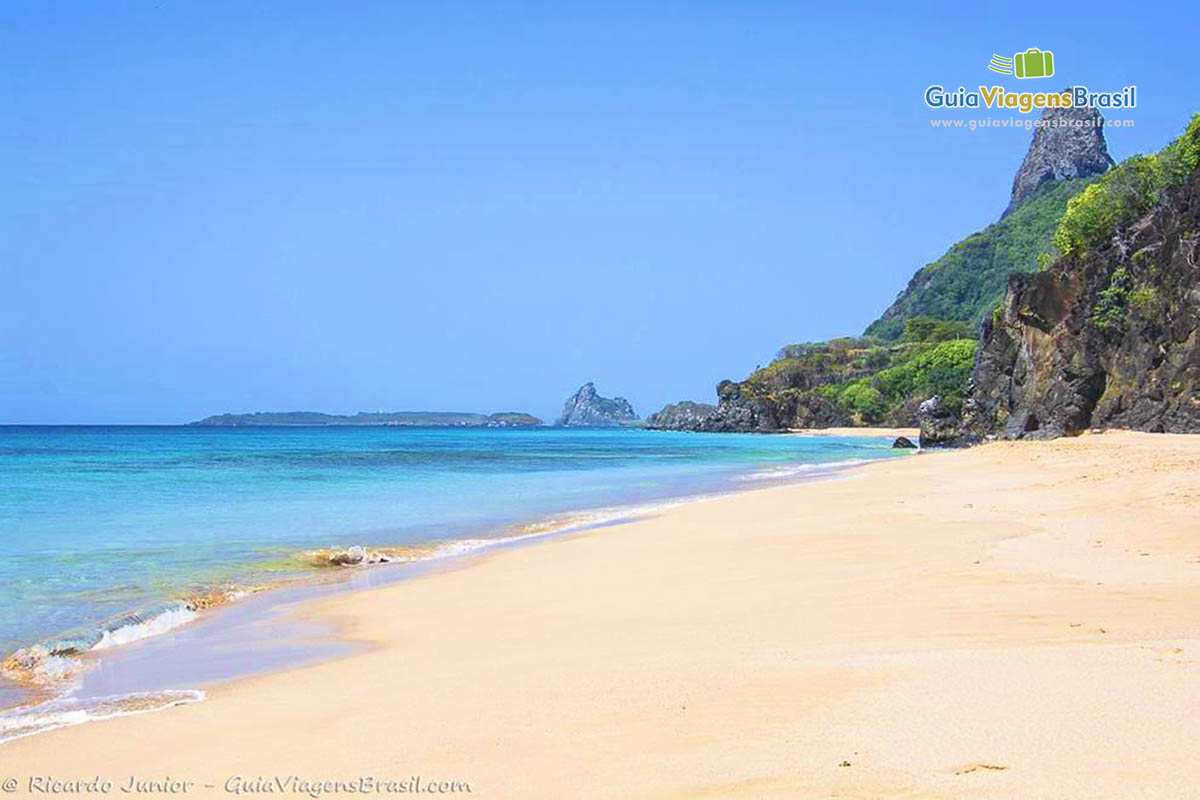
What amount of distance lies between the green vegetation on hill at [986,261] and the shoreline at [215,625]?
15945cm

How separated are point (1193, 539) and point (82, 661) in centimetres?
1169

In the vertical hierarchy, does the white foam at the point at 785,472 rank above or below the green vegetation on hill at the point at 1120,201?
below

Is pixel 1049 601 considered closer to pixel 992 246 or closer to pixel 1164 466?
pixel 1164 466

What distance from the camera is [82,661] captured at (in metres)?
8.47

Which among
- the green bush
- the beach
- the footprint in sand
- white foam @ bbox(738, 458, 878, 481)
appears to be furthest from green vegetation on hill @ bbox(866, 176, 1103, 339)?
the footprint in sand

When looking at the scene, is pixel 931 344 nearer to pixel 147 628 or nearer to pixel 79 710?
pixel 147 628

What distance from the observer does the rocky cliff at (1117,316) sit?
38.3 metres

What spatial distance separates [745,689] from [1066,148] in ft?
695

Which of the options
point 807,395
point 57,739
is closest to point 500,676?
point 57,739

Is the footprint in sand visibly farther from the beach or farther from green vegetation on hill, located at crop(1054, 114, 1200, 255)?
green vegetation on hill, located at crop(1054, 114, 1200, 255)

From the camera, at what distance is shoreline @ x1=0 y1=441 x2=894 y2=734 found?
24.5 feet

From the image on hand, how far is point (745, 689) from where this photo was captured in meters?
5.46

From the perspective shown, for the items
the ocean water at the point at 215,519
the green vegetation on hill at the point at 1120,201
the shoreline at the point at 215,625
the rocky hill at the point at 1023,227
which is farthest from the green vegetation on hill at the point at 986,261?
the shoreline at the point at 215,625

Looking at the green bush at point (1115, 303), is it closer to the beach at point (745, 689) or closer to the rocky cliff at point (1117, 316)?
the rocky cliff at point (1117, 316)
